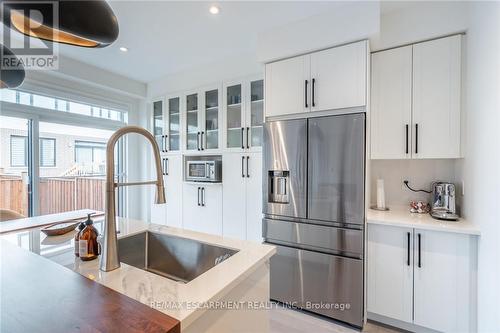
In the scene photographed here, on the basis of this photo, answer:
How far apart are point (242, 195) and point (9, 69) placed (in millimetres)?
2219

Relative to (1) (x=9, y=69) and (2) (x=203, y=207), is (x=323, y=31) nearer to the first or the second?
(1) (x=9, y=69)

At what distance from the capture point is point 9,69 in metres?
1.05

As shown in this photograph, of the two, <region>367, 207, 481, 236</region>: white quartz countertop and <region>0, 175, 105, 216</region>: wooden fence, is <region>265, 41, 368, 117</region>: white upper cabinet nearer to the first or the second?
<region>367, 207, 481, 236</region>: white quartz countertop

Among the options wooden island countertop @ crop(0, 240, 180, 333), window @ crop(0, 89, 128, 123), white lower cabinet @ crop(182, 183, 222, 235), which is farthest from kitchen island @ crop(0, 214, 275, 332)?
window @ crop(0, 89, 128, 123)

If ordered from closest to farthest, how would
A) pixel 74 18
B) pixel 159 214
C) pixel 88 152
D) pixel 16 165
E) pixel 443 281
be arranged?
pixel 74 18, pixel 443 281, pixel 16 165, pixel 88 152, pixel 159 214

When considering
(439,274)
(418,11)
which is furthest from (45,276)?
(418,11)

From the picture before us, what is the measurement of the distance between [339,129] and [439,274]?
1.33 m

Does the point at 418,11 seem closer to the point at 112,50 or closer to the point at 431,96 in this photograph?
the point at 431,96

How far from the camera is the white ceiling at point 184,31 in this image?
203cm

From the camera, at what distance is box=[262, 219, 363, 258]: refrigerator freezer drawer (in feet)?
6.35

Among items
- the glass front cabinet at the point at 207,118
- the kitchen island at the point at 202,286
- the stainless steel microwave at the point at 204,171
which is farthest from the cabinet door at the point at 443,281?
the glass front cabinet at the point at 207,118

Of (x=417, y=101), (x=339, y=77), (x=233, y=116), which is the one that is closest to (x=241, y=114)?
(x=233, y=116)

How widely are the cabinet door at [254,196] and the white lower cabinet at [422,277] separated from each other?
120cm

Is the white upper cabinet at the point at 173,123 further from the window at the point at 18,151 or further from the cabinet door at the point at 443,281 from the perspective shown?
the cabinet door at the point at 443,281
